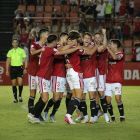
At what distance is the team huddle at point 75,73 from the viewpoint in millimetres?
6660

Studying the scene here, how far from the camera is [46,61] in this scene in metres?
6.66

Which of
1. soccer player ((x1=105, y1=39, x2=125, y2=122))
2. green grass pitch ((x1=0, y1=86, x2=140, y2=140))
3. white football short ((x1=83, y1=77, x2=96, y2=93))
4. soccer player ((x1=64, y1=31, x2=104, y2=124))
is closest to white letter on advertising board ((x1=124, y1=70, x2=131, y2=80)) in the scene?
green grass pitch ((x1=0, y1=86, x2=140, y2=140))

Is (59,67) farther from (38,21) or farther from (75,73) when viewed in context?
(38,21)

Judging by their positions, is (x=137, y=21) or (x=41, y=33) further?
(x=137, y=21)

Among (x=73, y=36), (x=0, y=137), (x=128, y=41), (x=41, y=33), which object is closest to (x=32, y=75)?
(x=41, y=33)

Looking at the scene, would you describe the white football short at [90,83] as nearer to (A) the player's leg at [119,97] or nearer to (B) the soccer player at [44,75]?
(A) the player's leg at [119,97]

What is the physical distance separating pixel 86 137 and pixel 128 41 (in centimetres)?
1503

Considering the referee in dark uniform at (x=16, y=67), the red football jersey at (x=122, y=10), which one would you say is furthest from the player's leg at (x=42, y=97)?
the red football jersey at (x=122, y=10)

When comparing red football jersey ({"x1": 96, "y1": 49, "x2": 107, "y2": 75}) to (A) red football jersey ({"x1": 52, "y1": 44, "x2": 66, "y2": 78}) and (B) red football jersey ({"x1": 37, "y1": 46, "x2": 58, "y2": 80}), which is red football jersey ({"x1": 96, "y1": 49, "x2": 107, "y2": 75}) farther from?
(B) red football jersey ({"x1": 37, "y1": 46, "x2": 58, "y2": 80})

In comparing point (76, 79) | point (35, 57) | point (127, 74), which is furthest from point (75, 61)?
point (127, 74)

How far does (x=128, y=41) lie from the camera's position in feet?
65.0

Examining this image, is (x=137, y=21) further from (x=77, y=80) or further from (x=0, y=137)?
(x=0, y=137)

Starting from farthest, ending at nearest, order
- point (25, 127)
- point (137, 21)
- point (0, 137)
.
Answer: point (137, 21)
point (25, 127)
point (0, 137)

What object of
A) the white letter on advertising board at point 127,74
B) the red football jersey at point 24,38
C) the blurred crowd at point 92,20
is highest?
the blurred crowd at point 92,20
